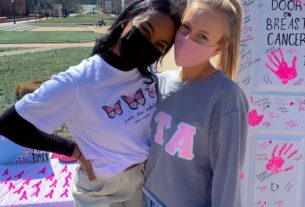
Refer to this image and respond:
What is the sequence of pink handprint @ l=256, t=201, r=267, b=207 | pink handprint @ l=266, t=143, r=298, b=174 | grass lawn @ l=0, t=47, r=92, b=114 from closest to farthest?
pink handprint @ l=266, t=143, r=298, b=174, pink handprint @ l=256, t=201, r=267, b=207, grass lawn @ l=0, t=47, r=92, b=114

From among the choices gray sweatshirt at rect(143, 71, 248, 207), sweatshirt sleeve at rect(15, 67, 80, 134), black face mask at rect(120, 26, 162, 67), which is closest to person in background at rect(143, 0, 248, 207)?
gray sweatshirt at rect(143, 71, 248, 207)

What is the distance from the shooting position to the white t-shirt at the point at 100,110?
1521 mm

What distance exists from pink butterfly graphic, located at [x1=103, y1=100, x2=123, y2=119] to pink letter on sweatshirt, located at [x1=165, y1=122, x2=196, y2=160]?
0.73 feet

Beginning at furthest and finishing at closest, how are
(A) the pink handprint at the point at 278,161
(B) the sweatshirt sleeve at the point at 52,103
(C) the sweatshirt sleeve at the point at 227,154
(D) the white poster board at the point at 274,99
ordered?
(A) the pink handprint at the point at 278,161, (D) the white poster board at the point at 274,99, (B) the sweatshirt sleeve at the point at 52,103, (C) the sweatshirt sleeve at the point at 227,154

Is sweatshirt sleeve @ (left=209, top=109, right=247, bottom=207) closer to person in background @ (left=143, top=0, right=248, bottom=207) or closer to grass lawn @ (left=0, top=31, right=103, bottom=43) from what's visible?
person in background @ (left=143, top=0, right=248, bottom=207)

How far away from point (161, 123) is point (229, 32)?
409mm

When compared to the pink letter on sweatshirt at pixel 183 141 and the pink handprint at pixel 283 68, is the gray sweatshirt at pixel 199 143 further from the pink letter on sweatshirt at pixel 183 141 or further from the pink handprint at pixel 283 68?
the pink handprint at pixel 283 68

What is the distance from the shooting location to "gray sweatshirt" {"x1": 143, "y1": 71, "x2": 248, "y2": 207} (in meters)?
1.42

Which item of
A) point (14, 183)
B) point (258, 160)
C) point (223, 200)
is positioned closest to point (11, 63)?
point (14, 183)

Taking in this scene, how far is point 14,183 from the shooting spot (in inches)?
127

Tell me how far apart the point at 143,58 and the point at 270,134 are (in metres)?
1.20

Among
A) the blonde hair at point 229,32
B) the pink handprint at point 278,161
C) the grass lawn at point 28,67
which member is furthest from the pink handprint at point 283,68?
the grass lawn at point 28,67

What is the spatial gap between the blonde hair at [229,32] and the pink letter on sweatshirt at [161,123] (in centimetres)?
27

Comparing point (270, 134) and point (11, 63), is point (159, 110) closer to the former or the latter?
point (270, 134)
